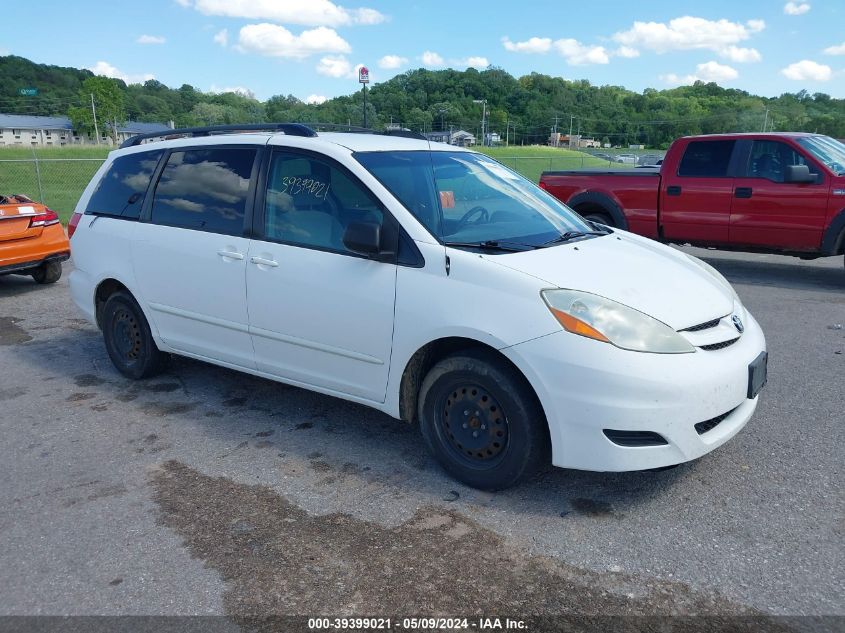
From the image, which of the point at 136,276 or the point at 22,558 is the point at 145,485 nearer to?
the point at 22,558

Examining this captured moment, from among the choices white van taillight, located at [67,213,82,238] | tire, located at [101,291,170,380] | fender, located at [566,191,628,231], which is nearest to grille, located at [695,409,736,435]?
tire, located at [101,291,170,380]

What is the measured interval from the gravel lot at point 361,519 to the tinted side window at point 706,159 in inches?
199

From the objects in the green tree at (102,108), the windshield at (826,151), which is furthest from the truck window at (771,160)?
the green tree at (102,108)

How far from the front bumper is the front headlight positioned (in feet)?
0.14

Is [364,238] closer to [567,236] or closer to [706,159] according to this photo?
[567,236]

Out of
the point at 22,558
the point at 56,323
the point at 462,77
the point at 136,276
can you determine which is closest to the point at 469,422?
the point at 22,558

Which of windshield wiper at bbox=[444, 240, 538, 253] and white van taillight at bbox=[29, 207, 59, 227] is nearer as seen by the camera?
windshield wiper at bbox=[444, 240, 538, 253]

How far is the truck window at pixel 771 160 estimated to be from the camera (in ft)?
29.2

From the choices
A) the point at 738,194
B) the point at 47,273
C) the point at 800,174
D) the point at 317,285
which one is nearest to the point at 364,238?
the point at 317,285

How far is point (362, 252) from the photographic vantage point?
373 centimetres

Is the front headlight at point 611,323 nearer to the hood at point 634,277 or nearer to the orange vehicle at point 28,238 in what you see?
the hood at point 634,277

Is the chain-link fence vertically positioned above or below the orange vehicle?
below

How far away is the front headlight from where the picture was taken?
3168mm

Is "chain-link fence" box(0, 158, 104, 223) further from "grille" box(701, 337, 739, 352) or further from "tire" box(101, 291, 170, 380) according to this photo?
"grille" box(701, 337, 739, 352)
